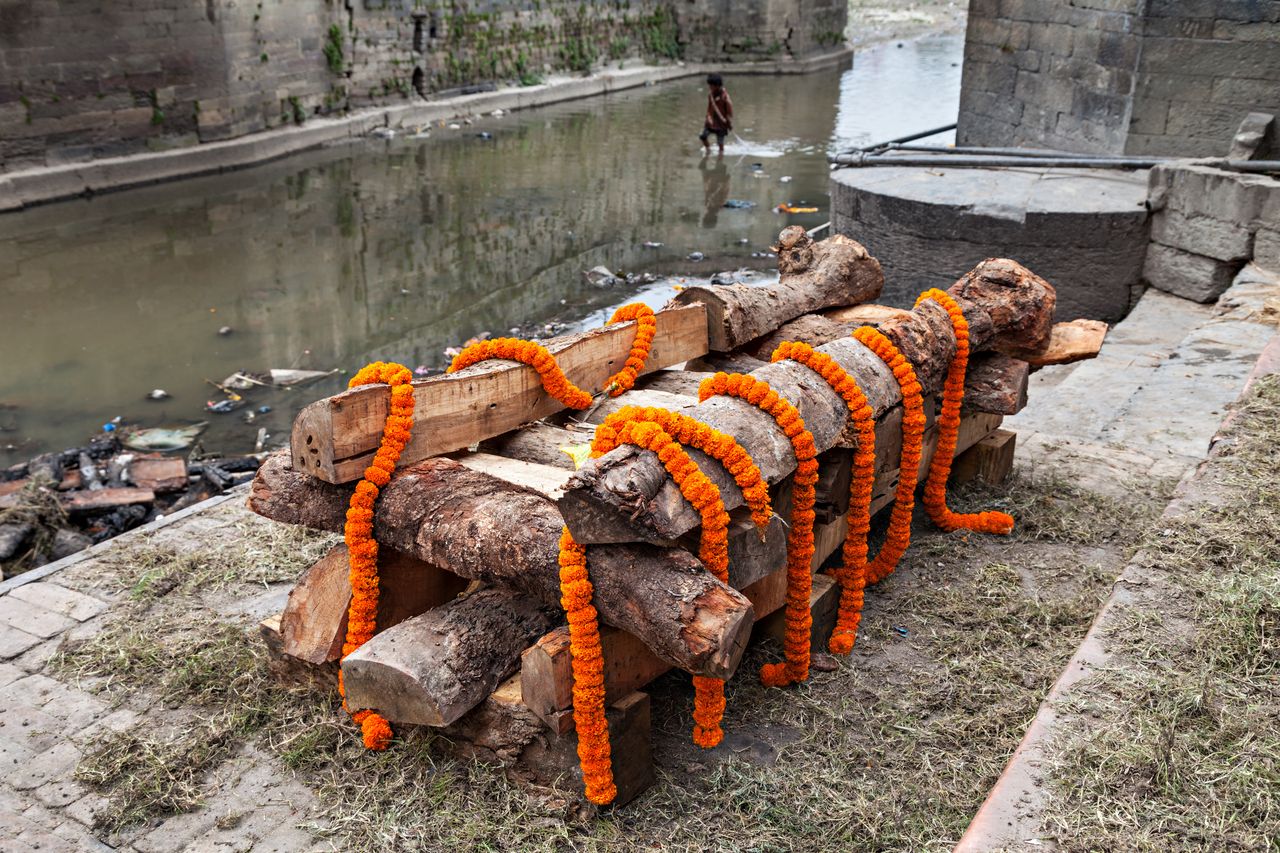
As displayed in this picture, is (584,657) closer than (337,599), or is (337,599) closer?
(584,657)

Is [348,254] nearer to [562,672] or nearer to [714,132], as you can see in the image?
[714,132]

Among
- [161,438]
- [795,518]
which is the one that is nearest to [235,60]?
[161,438]

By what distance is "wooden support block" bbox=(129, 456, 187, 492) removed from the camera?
254 inches

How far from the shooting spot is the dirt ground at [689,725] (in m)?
3.18

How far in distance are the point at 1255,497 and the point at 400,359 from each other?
6670mm

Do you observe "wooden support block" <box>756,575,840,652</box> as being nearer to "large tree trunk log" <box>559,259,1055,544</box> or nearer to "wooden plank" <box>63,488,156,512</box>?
"large tree trunk log" <box>559,259,1055,544</box>

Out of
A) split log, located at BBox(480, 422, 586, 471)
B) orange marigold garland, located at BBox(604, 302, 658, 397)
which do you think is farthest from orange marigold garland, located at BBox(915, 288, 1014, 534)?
split log, located at BBox(480, 422, 586, 471)

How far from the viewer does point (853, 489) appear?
405cm

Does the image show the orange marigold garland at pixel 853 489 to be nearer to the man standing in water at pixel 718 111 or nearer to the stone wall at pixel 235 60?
the stone wall at pixel 235 60

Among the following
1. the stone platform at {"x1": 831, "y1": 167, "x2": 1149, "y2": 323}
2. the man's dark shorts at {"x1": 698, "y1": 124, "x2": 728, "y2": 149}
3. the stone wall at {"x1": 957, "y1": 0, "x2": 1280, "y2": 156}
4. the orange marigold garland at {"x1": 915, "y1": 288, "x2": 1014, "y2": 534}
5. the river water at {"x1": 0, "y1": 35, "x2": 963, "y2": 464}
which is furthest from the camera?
the man's dark shorts at {"x1": 698, "y1": 124, "x2": 728, "y2": 149}

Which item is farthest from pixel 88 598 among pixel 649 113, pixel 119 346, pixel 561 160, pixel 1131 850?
pixel 649 113

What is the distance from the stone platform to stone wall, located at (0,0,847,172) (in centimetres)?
1038

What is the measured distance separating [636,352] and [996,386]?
1639mm

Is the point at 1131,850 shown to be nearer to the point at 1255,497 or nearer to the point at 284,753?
the point at 1255,497
